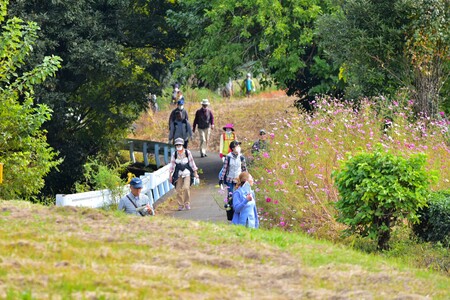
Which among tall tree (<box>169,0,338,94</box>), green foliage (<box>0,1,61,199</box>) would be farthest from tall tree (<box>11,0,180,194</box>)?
green foliage (<box>0,1,61,199</box>)

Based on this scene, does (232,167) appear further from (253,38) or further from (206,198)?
(253,38)

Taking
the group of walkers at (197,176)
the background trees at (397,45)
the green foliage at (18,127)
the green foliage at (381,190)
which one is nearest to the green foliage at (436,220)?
the green foliage at (381,190)

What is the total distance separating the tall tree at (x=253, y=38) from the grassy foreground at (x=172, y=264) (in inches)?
630

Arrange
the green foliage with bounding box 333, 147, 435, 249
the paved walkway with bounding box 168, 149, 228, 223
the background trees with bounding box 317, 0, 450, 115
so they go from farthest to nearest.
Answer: the background trees with bounding box 317, 0, 450, 115 → the paved walkway with bounding box 168, 149, 228, 223 → the green foliage with bounding box 333, 147, 435, 249

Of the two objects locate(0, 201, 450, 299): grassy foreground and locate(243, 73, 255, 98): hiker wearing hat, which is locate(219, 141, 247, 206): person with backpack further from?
locate(243, 73, 255, 98): hiker wearing hat

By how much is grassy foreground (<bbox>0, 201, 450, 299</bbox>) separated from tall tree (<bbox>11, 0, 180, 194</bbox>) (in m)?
15.1

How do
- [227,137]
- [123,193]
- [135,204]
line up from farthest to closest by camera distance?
[227,137] → [123,193] → [135,204]

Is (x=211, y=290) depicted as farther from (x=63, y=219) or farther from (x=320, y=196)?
(x=320, y=196)

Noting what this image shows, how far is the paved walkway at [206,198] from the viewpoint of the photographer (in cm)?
2180

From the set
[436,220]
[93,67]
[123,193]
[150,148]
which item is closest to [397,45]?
[93,67]

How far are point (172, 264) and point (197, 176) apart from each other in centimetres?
1091

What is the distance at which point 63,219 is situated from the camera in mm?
13367

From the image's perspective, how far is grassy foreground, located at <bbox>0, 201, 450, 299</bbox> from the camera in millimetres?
9914

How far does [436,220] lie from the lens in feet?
52.2
